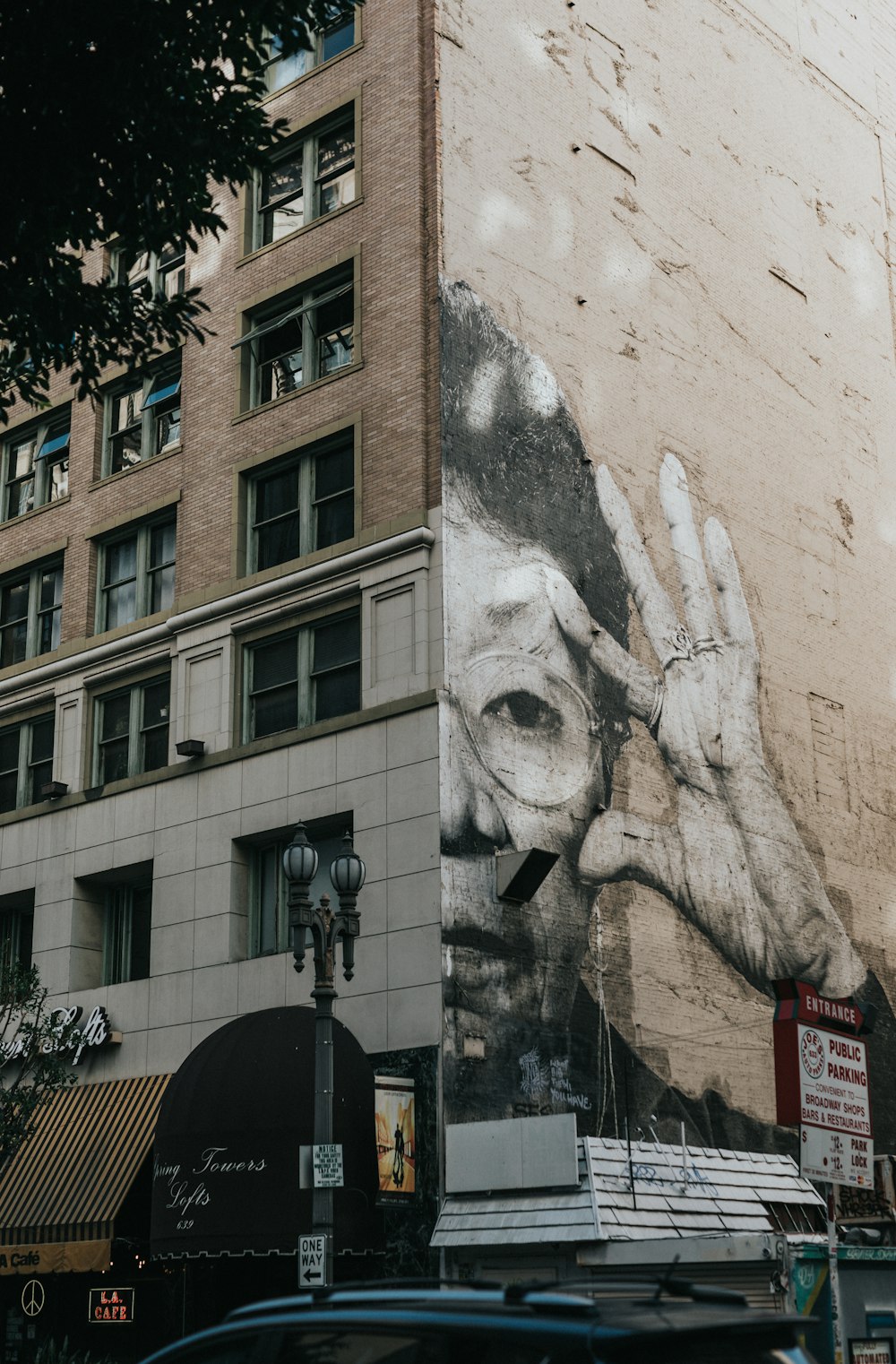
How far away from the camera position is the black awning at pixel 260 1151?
79.0 feet

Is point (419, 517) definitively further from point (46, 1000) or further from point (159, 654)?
point (46, 1000)

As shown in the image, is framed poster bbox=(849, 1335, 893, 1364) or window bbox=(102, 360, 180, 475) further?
window bbox=(102, 360, 180, 475)

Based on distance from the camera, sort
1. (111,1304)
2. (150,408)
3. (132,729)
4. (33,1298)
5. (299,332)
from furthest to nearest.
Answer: (150,408) < (132,729) < (299,332) < (33,1298) < (111,1304)

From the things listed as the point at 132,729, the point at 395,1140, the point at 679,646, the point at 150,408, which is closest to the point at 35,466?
the point at 150,408

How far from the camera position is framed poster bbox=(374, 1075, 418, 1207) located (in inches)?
965

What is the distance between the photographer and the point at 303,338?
31703mm

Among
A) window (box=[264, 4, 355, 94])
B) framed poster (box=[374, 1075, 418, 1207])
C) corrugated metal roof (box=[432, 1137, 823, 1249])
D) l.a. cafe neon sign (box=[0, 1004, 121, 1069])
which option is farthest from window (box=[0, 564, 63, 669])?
corrugated metal roof (box=[432, 1137, 823, 1249])

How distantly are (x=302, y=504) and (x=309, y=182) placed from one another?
21.9ft

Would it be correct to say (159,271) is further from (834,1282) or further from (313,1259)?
(834,1282)

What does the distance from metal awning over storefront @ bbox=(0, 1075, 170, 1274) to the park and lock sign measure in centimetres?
1506

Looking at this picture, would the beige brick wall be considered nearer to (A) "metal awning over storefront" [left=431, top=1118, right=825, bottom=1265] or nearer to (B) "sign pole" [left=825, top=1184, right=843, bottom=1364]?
(A) "metal awning over storefront" [left=431, top=1118, right=825, bottom=1265]

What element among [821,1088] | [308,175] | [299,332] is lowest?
[821,1088]

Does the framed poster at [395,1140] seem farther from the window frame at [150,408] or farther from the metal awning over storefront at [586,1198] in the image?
the window frame at [150,408]

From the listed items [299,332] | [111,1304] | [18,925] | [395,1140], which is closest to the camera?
[395,1140]
